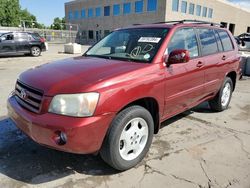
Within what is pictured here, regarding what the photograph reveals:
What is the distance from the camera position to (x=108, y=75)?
9.15ft

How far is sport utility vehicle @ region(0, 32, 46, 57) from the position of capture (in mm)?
15150

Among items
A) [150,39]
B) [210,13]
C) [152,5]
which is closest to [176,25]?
Result: [150,39]

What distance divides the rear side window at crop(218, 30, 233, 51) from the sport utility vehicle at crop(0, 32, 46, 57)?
13829 mm

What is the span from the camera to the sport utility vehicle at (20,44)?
15.1m

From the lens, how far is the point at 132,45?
377cm

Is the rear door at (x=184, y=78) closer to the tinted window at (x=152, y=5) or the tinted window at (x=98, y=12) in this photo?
the tinted window at (x=152, y=5)

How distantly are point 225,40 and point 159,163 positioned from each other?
3.29 m

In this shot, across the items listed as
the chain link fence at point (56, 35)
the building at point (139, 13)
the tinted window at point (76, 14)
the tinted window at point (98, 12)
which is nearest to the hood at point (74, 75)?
the building at point (139, 13)

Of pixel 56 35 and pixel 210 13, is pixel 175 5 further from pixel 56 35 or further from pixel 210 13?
pixel 56 35

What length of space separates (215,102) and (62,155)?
11.1 feet

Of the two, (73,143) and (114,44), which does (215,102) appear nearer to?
(114,44)

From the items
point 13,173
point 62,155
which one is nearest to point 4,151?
point 13,173

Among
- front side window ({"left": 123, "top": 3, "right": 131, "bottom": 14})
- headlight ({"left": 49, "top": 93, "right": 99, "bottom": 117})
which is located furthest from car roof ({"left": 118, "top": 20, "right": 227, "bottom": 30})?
front side window ({"left": 123, "top": 3, "right": 131, "bottom": 14})

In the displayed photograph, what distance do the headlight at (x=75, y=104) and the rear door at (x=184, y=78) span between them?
1.28 metres
